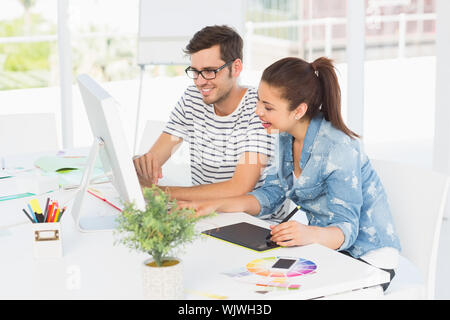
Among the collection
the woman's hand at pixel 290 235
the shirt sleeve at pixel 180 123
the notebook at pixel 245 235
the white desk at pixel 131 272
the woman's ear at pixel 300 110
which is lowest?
the white desk at pixel 131 272

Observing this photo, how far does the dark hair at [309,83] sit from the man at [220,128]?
358mm

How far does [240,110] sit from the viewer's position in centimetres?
232

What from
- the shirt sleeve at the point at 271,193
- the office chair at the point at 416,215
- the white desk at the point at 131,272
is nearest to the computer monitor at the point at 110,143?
the white desk at the point at 131,272

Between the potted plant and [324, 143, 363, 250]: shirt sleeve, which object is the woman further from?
the potted plant

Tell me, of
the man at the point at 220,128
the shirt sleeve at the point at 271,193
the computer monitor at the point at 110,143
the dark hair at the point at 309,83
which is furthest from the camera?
the man at the point at 220,128

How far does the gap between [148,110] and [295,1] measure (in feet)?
6.36

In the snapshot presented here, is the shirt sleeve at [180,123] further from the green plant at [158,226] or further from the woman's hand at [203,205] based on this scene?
the green plant at [158,226]

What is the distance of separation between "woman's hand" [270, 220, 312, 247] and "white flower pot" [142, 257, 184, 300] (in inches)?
16.8

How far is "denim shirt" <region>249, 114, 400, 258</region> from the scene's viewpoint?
173 centimetres

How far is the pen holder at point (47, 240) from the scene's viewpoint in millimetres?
1526

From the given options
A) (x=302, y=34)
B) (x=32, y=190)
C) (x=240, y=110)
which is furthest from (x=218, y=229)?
(x=302, y=34)

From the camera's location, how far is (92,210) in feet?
6.53

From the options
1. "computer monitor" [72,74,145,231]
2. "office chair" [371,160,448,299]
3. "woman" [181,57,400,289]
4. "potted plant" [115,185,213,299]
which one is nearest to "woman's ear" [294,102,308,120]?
"woman" [181,57,400,289]
